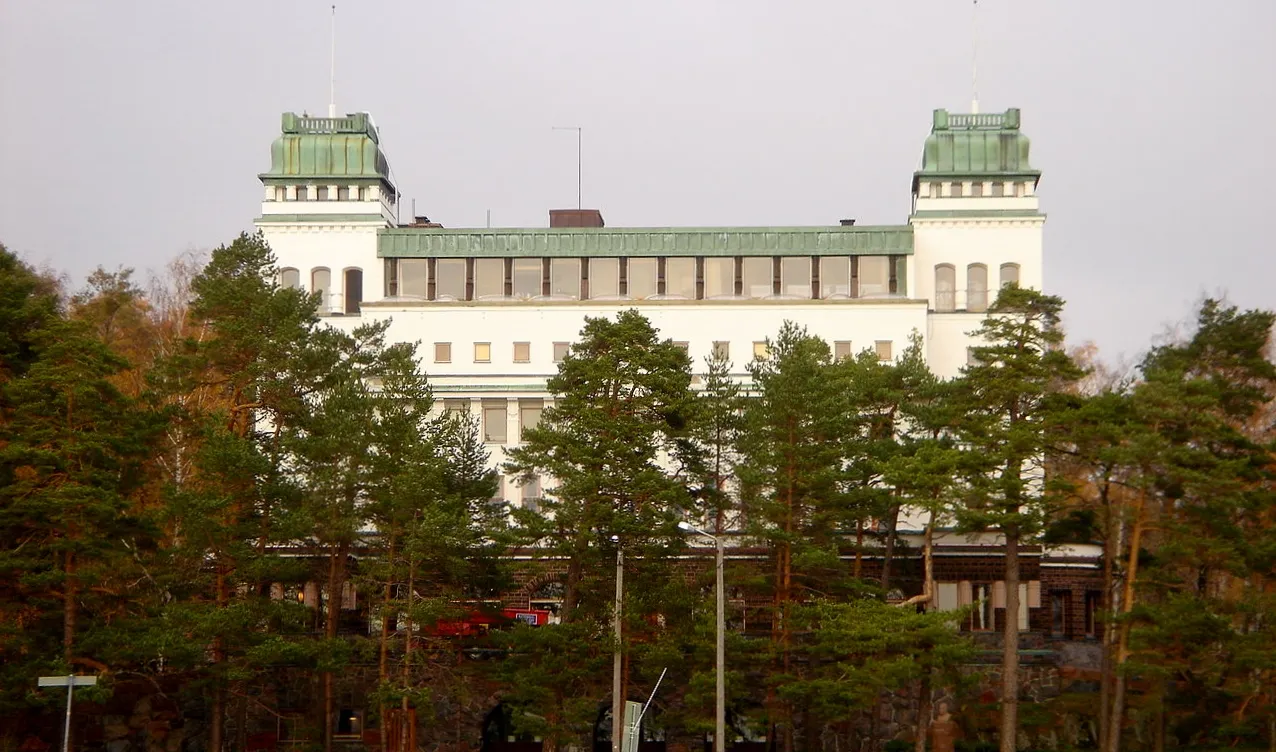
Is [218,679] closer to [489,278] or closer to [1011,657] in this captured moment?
[1011,657]

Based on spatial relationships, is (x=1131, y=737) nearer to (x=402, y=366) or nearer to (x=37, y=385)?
(x=402, y=366)

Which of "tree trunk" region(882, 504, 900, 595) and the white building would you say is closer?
"tree trunk" region(882, 504, 900, 595)

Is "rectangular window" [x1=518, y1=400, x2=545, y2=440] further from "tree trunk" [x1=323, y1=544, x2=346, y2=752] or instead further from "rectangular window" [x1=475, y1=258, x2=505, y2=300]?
"tree trunk" [x1=323, y1=544, x2=346, y2=752]

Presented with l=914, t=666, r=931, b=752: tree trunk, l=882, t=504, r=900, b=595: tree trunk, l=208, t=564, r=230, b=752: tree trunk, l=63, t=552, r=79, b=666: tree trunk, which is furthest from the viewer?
l=882, t=504, r=900, b=595: tree trunk

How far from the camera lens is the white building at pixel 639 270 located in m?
74.5

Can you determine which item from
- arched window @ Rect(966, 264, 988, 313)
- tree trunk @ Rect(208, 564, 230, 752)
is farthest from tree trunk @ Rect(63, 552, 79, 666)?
Result: arched window @ Rect(966, 264, 988, 313)

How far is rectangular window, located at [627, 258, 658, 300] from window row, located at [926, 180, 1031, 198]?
12.8m

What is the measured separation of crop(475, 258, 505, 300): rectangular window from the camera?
249 feet

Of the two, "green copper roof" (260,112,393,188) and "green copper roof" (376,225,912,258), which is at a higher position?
"green copper roof" (260,112,393,188)

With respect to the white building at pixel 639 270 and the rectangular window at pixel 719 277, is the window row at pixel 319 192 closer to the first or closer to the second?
the white building at pixel 639 270

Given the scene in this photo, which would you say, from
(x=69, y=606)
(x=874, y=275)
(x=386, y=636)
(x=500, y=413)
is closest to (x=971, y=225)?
(x=874, y=275)

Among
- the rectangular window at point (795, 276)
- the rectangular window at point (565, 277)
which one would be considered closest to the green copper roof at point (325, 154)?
the rectangular window at point (565, 277)

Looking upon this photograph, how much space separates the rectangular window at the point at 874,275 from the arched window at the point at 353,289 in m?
22.0

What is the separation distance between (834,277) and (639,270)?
8.53 m
